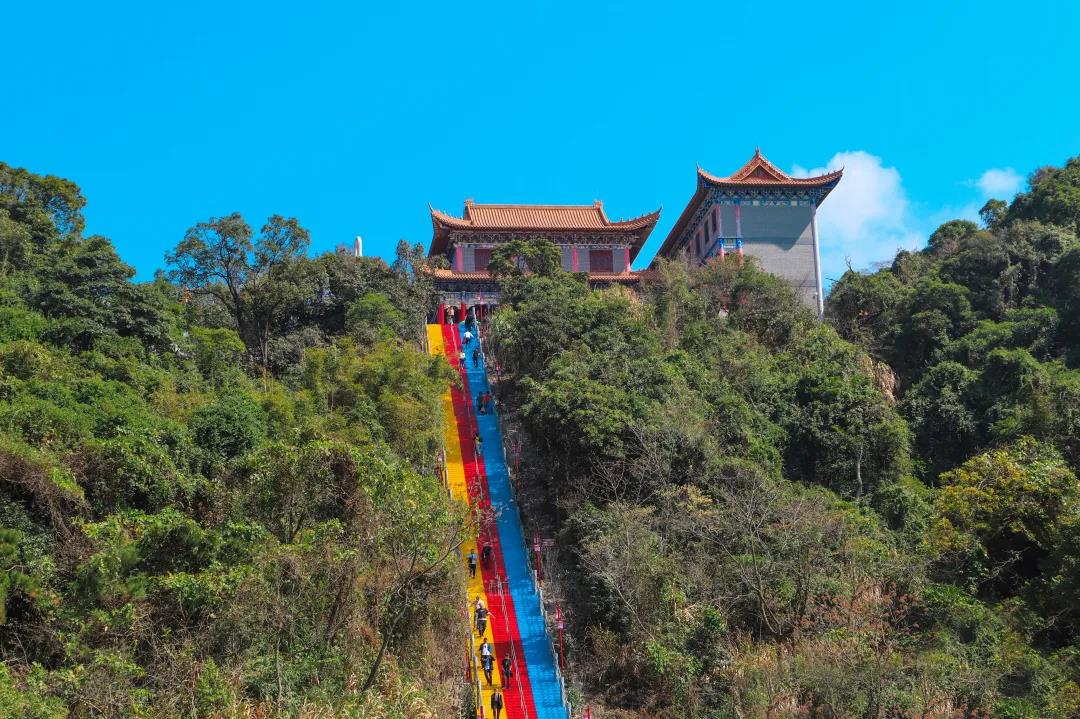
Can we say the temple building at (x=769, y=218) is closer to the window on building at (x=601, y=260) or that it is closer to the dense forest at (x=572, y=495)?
the window on building at (x=601, y=260)

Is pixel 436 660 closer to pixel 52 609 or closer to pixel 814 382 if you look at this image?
pixel 52 609

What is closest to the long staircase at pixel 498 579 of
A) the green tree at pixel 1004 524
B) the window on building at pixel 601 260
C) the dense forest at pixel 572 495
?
the dense forest at pixel 572 495

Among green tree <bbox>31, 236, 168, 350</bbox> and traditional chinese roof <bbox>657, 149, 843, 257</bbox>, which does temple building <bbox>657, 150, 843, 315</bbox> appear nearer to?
traditional chinese roof <bbox>657, 149, 843, 257</bbox>

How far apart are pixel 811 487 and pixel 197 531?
1219 centimetres

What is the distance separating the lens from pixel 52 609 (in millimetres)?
12422

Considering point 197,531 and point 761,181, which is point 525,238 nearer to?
point 761,181

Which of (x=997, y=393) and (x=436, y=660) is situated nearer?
(x=436, y=660)

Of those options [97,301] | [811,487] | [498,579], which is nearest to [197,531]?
[498,579]

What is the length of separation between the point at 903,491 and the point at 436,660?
952 centimetres

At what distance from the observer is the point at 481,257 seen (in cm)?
3675

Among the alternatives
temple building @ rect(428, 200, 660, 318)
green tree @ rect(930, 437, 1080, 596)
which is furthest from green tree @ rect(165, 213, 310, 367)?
green tree @ rect(930, 437, 1080, 596)

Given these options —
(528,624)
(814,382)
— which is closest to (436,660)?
(528,624)

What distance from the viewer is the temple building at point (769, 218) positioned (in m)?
35.0

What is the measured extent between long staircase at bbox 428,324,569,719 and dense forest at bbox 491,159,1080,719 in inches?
21.1
